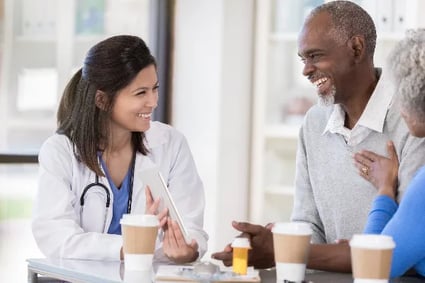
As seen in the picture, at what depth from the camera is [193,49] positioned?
509cm

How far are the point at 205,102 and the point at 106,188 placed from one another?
2.19 metres

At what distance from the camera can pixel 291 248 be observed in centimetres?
209

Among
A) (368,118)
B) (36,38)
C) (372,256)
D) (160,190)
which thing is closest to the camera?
(372,256)

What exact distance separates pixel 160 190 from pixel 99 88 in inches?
25.6

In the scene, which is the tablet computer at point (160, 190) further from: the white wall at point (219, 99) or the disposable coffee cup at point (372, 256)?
the white wall at point (219, 99)

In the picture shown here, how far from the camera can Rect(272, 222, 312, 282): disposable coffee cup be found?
81.4 inches

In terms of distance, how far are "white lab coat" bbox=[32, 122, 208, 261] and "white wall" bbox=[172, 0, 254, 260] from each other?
1872 millimetres

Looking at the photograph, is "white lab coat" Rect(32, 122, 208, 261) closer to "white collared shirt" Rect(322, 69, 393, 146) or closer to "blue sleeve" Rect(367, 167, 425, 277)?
"white collared shirt" Rect(322, 69, 393, 146)

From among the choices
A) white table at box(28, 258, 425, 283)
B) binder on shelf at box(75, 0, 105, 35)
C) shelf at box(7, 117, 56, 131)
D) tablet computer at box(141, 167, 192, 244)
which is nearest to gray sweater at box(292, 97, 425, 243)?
white table at box(28, 258, 425, 283)

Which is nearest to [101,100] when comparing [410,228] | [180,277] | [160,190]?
[160,190]

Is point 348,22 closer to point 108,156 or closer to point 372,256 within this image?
point 108,156

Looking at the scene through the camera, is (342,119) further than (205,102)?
No

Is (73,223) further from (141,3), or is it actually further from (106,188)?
(141,3)

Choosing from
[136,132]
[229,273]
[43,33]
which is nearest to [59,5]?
[43,33]
